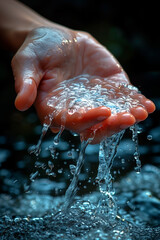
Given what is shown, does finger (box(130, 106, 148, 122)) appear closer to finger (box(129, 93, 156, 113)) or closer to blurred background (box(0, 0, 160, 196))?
finger (box(129, 93, 156, 113))

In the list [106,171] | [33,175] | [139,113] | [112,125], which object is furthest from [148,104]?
[33,175]

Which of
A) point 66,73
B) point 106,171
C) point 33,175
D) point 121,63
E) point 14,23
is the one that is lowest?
point 33,175

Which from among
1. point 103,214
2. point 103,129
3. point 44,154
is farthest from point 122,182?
point 103,129

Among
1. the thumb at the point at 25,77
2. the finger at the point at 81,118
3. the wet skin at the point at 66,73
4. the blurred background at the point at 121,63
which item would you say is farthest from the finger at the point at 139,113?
the blurred background at the point at 121,63

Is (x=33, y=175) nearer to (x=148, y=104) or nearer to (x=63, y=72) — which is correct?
(x=63, y=72)

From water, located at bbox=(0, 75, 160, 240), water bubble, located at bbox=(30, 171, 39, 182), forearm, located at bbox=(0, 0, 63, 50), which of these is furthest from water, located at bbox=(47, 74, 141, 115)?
water bubble, located at bbox=(30, 171, 39, 182)

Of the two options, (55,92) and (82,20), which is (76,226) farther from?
(82,20)

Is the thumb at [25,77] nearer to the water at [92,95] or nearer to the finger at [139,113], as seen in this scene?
the water at [92,95]
